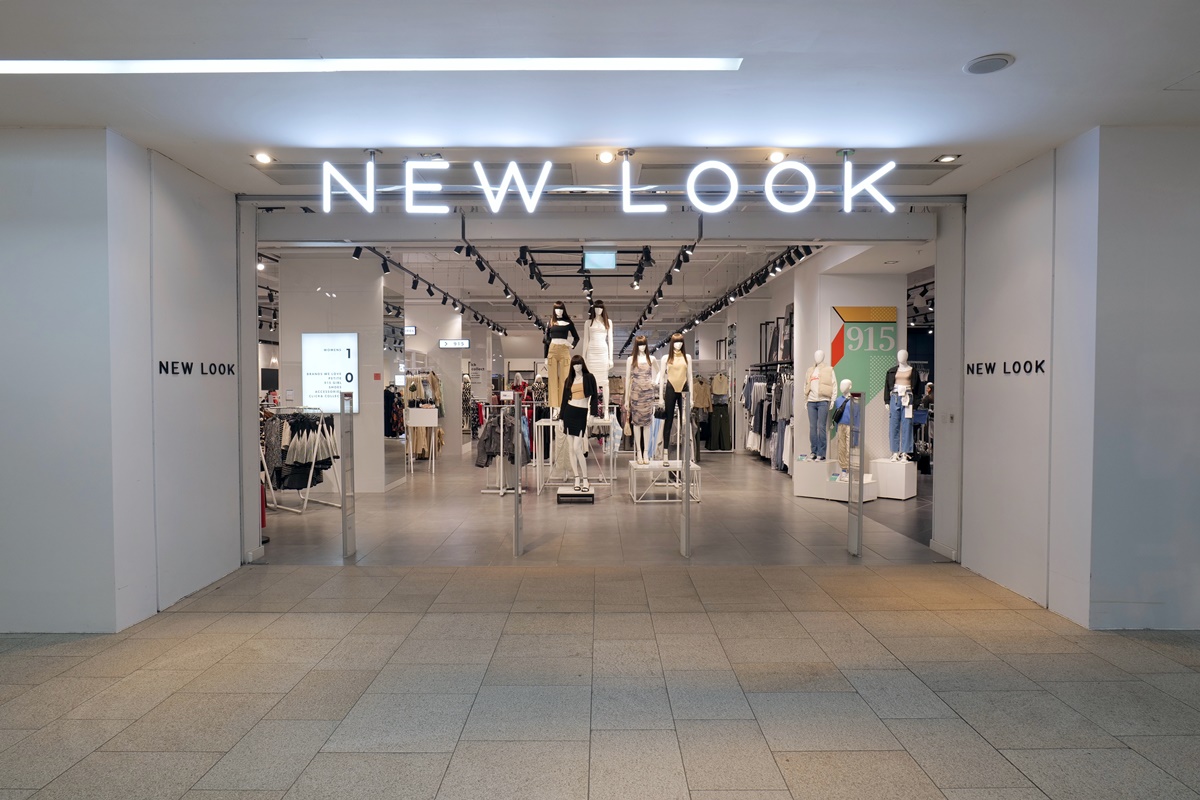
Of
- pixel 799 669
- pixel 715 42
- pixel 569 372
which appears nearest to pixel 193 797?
pixel 799 669

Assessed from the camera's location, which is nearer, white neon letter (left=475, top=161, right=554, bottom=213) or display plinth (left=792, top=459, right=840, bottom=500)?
white neon letter (left=475, top=161, right=554, bottom=213)

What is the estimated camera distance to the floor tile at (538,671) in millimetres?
3508

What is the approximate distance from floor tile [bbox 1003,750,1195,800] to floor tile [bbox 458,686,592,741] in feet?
5.67

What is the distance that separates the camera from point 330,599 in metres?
4.91

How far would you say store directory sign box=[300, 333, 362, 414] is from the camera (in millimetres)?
9680

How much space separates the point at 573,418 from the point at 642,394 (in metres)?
1.20

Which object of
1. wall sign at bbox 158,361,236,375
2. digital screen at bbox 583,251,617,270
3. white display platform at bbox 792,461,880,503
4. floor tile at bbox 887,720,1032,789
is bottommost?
floor tile at bbox 887,720,1032,789

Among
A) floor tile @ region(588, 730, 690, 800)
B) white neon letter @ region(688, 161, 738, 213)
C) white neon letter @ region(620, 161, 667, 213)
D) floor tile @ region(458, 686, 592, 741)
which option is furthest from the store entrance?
floor tile @ region(588, 730, 690, 800)

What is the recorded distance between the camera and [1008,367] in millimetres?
5211

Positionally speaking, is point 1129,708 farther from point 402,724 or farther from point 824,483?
point 824,483

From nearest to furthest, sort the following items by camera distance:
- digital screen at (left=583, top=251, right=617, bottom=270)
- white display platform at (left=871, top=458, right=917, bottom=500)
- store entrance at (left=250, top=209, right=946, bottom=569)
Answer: store entrance at (left=250, top=209, right=946, bottom=569)
digital screen at (left=583, top=251, right=617, bottom=270)
white display platform at (left=871, top=458, right=917, bottom=500)

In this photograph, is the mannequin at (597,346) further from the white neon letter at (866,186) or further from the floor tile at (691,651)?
the floor tile at (691,651)

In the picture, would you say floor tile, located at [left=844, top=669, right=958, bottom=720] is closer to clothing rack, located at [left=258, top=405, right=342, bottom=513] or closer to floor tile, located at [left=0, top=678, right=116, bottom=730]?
floor tile, located at [left=0, top=678, right=116, bottom=730]

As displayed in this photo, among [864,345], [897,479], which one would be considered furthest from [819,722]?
[864,345]
